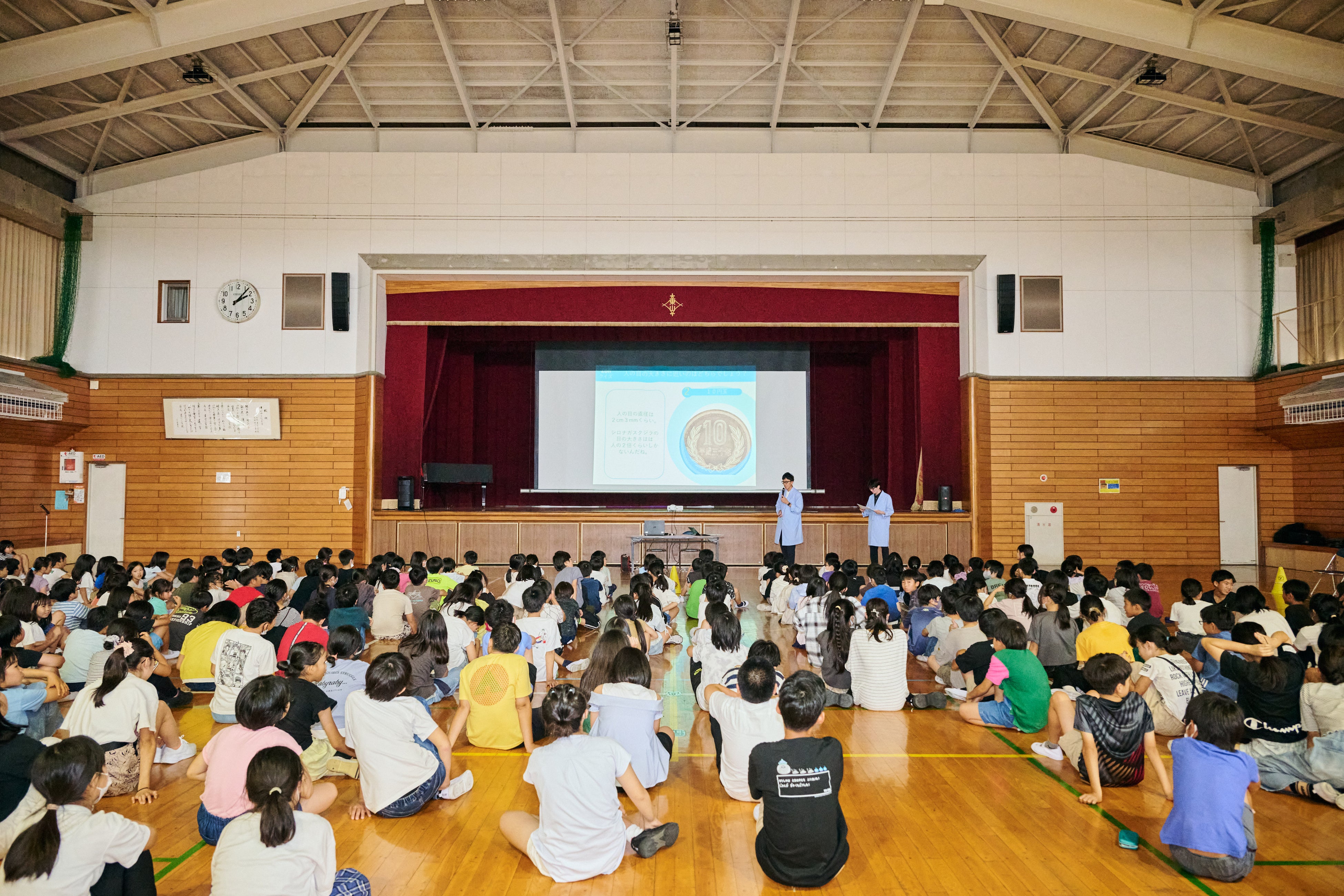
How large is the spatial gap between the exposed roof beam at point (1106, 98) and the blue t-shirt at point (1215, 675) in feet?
28.2

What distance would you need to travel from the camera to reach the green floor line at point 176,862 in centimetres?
343

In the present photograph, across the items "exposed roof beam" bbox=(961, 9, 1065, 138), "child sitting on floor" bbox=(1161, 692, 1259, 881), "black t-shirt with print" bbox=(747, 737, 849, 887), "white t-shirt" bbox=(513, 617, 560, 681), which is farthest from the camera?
"exposed roof beam" bbox=(961, 9, 1065, 138)

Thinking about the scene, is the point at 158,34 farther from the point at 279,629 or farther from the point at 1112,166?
the point at 1112,166

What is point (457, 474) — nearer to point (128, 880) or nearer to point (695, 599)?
point (695, 599)

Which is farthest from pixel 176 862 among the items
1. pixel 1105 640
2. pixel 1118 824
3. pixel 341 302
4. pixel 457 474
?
pixel 457 474

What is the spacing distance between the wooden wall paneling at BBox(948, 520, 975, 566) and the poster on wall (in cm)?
1075

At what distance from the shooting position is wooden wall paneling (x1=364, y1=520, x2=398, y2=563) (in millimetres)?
13312

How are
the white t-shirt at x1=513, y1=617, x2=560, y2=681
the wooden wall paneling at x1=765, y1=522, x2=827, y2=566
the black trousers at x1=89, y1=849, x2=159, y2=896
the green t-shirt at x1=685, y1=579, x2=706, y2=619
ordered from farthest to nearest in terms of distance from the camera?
1. the wooden wall paneling at x1=765, y1=522, x2=827, y2=566
2. the green t-shirt at x1=685, y1=579, x2=706, y2=619
3. the white t-shirt at x1=513, y1=617, x2=560, y2=681
4. the black trousers at x1=89, y1=849, x2=159, y2=896

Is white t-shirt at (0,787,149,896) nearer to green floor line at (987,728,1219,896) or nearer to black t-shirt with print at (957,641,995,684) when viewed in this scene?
green floor line at (987,728,1219,896)

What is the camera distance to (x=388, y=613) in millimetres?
7555

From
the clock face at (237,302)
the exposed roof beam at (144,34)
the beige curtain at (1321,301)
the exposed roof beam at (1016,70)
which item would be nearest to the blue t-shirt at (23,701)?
the exposed roof beam at (144,34)

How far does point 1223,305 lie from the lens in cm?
1317

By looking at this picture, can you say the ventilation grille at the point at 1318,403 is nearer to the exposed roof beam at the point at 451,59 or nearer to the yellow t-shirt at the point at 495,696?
the yellow t-shirt at the point at 495,696

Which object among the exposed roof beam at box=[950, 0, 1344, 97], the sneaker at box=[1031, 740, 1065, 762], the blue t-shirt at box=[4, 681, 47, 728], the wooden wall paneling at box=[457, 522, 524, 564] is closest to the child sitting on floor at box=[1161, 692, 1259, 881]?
the sneaker at box=[1031, 740, 1065, 762]
